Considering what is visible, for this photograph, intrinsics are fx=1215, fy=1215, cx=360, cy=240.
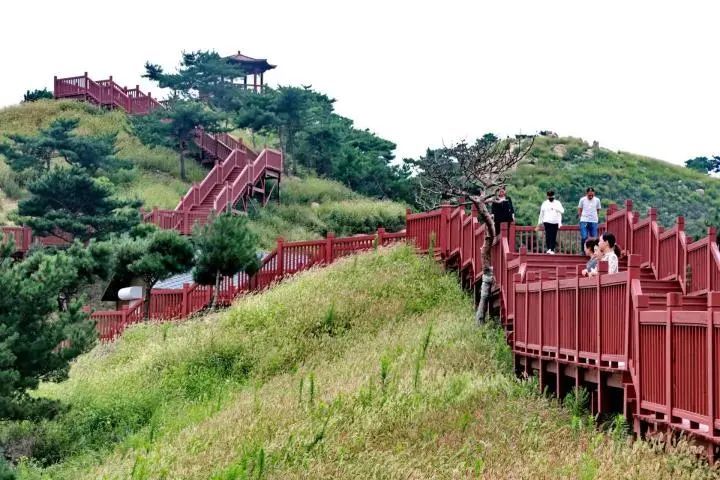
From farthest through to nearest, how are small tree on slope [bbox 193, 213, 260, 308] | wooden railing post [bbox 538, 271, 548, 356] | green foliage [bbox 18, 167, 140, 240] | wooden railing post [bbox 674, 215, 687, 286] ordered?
green foliage [bbox 18, 167, 140, 240] < small tree on slope [bbox 193, 213, 260, 308] < wooden railing post [bbox 674, 215, 687, 286] < wooden railing post [bbox 538, 271, 548, 356]

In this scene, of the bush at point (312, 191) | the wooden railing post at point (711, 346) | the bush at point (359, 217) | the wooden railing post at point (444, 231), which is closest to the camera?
the wooden railing post at point (711, 346)

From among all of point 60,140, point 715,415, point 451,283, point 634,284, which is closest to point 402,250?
point 451,283

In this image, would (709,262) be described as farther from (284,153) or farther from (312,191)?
(284,153)

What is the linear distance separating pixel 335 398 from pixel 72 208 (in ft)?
77.9

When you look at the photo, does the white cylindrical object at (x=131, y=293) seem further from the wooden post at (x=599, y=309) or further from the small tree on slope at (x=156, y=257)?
the wooden post at (x=599, y=309)

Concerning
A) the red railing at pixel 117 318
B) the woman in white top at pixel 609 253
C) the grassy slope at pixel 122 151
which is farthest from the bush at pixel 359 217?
the woman in white top at pixel 609 253

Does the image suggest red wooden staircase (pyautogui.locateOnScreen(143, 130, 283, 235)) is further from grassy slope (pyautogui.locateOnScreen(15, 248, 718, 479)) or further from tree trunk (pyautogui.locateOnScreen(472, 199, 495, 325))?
tree trunk (pyautogui.locateOnScreen(472, 199, 495, 325))

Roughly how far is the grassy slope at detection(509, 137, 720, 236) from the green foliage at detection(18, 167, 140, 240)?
73.2 ft

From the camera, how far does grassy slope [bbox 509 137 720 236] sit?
203ft

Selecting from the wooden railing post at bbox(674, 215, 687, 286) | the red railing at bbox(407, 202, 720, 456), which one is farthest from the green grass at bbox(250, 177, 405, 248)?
the wooden railing post at bbox(674, 215, 687, 286)

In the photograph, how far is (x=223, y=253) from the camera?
93.2ft

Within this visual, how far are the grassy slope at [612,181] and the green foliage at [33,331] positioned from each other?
35.9 metres

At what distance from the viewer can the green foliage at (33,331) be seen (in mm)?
20413

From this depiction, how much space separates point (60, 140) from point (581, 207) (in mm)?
28233
